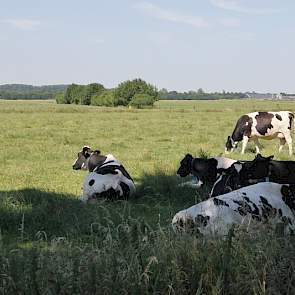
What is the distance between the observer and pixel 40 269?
4.04 meters

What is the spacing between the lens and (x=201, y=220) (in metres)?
6.03

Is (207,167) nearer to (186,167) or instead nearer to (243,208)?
(186,167)

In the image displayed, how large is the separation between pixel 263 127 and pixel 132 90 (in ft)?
241

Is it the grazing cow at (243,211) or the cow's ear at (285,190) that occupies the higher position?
the cow's ear at (285,190)

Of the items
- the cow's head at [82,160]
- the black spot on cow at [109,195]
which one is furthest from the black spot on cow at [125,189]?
the cow's head at [82,160]

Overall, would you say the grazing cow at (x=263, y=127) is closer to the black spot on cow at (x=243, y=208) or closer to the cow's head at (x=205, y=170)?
the cow's head at (x=205, y=170)

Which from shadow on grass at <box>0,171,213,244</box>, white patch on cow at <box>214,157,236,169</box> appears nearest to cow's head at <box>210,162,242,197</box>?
shadow on grass at <box>0,171,213,244</box>

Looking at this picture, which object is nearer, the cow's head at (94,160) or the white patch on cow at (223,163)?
the white patch on cow at (223,163)

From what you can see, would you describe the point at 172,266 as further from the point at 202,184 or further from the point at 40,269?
the point at 202,184

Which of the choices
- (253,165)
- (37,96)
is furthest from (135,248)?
(37,96)

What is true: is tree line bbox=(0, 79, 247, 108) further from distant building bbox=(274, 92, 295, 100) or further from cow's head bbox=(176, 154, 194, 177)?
cow's head bbox=(176, 154, 194, 177)

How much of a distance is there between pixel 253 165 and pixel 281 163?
590mm

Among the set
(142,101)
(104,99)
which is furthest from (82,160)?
(104,99)

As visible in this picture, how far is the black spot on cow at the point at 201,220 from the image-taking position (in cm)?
598
